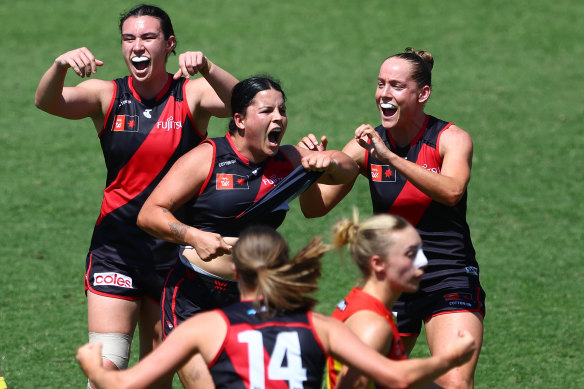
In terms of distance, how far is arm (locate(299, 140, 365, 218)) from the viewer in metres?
5.84

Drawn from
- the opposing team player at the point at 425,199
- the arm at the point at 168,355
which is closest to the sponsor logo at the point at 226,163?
the opposing team player at the point at 425,199

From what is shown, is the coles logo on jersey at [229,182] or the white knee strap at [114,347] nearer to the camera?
the coles logo on jersey at [229,182]

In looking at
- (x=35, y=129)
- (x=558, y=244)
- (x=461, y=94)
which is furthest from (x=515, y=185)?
(x=35, y=129)

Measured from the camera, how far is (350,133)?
13.3 meters

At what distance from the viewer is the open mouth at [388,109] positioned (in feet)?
19.0

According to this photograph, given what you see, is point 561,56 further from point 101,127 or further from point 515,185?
point 101,127

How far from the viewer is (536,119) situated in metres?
14.0

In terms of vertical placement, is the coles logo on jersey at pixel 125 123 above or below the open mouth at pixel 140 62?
below

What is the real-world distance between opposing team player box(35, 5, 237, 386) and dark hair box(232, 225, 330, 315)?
189 centimetres

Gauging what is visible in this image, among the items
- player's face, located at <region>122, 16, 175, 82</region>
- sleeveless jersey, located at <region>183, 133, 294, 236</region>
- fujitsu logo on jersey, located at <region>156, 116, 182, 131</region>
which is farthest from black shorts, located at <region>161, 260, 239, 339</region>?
player's face, located at <region>122, 16, 175, 82</region>

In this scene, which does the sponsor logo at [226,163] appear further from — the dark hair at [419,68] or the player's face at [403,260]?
the player's face at [403,260]

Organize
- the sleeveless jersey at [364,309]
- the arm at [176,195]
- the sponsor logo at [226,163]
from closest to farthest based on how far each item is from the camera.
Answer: the sleeveless jersey at [364,309], the arm at [176,195], the sponsor logo at [226,163]

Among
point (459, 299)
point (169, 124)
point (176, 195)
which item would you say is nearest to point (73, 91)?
point (169, 124)

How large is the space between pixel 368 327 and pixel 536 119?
10.4m
